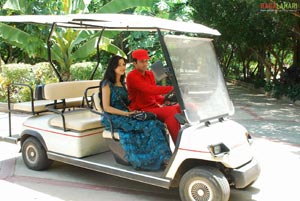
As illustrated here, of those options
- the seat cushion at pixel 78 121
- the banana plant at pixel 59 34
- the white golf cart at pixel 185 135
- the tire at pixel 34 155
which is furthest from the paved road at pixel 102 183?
the banana plant at pixel 59 34

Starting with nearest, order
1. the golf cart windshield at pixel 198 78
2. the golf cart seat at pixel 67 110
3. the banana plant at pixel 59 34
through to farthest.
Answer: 1. the golf cart windshield at pixel 198 78
2. the golf cart seat at pixel 67 110
3. the banana plant at pixel 59 34

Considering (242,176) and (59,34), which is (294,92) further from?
(242,176)

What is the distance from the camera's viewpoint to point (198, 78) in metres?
4.40

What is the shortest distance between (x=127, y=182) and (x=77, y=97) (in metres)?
1.65

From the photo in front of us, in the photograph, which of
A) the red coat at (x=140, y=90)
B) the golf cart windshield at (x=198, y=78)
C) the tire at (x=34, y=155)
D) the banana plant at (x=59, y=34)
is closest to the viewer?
the golf cart windshield at (x=198, y=78)

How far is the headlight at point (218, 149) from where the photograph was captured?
3.85 meters

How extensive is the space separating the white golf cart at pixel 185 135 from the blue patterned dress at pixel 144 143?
11 centimetres

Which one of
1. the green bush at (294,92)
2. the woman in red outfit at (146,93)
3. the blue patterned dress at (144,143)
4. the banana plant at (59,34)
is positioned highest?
the banana plant at (59,34)

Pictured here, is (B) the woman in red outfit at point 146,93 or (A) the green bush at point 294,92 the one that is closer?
(B) the woman in red outfit at point 146,93

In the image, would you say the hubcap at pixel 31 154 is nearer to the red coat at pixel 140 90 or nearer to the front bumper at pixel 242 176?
the red coat at pixel 140 90

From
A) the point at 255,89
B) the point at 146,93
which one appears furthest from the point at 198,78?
the point at 255,89

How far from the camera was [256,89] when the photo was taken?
19531mm

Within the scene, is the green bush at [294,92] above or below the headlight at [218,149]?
below

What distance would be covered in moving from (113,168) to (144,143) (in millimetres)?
475
